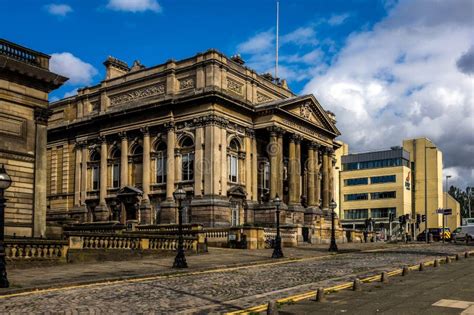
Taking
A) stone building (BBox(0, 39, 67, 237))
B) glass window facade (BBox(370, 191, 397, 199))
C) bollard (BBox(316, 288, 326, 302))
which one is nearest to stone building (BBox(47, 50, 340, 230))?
stone building (BBox(0, 39, 67, 237))

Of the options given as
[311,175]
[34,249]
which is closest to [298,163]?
[311,175]

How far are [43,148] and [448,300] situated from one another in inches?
1056

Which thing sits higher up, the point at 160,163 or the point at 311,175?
the point at 160,163

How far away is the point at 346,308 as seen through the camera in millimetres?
12000

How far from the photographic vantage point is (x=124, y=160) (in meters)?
55.7

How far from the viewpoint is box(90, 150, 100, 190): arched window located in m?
58.8

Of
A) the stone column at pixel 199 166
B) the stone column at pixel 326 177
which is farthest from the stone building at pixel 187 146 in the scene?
the stone column at pixel 326 177

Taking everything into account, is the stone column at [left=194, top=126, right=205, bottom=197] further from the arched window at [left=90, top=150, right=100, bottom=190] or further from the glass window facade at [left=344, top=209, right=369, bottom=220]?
the glass window facade at [left=344, top=209, right=369, bottom=220]

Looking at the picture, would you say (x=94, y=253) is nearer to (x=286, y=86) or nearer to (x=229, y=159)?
(x=229, y=159)

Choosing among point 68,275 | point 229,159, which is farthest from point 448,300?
point 229,159

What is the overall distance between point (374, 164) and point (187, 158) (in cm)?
5780

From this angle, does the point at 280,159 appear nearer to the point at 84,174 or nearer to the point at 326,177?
the point at 326,177

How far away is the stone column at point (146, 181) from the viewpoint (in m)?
52.9

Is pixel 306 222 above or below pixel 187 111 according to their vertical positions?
below
